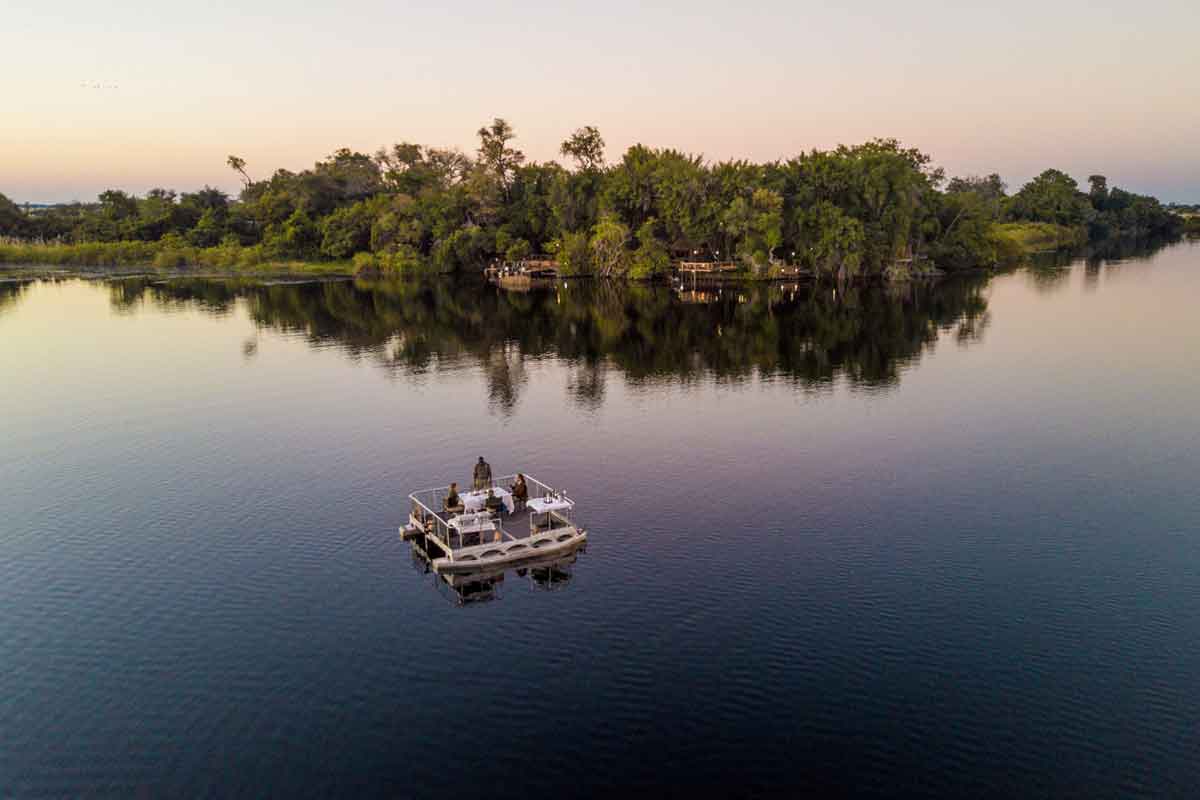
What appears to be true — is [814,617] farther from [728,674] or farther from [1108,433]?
[1108,433]

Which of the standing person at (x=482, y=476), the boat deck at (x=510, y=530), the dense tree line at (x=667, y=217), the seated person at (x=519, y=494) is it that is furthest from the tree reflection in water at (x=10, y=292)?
the boat deck at (x=510, y=530)

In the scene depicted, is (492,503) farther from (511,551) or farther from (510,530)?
(511,551)

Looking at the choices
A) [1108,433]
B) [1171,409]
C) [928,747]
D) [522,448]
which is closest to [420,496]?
[522,448]

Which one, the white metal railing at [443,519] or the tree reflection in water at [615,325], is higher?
the tree reflection in water at [615,325]

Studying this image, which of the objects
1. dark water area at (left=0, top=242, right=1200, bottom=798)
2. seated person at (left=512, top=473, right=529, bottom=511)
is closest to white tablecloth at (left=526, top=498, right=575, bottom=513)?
seated person at (left=512, top=473, right=529, bottom=511)

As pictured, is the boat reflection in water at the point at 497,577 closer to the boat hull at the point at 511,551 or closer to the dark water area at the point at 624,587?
the boat hull at the point at 511,551

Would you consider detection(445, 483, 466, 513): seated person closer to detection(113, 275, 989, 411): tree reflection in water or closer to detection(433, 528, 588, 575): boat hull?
detection(433, 528, 588, 575): boat hull
